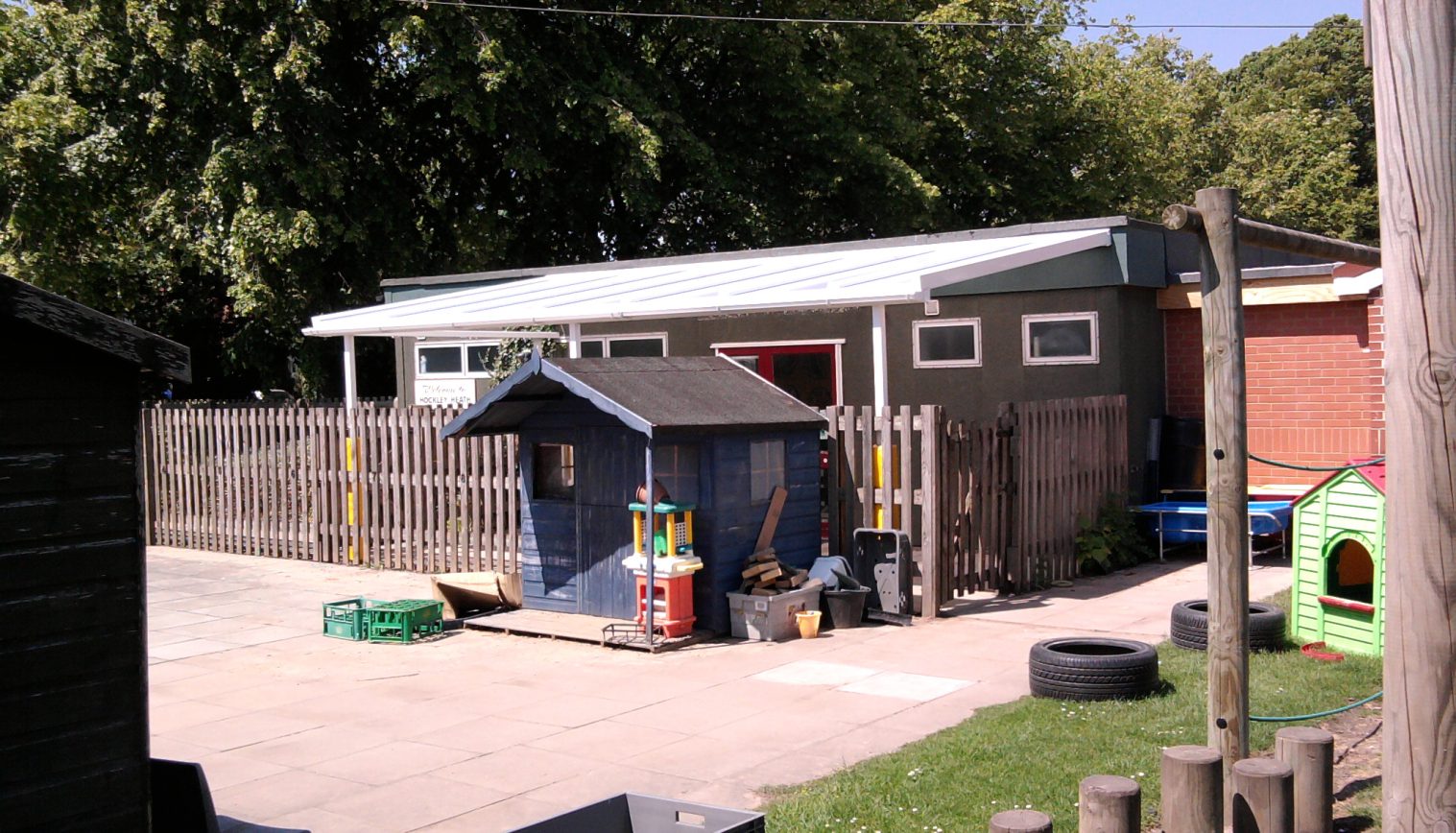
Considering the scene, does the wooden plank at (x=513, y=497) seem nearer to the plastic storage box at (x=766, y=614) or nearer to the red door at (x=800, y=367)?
the red door at (x=800, y=367)

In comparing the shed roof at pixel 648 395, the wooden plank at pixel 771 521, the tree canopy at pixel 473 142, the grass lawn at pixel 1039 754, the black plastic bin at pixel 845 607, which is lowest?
the grass lawn at pixel 1039 754

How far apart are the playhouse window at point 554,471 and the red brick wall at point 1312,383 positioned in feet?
24.5

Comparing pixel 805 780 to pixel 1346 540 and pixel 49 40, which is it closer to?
pixel 1346 540

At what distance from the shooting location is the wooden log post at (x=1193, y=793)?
471 cm

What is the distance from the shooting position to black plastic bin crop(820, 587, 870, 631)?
11.1m

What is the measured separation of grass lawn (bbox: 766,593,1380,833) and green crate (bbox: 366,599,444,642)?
521cm

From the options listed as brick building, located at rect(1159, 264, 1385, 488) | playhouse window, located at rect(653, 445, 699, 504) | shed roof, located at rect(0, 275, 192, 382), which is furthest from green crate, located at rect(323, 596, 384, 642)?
brick building, located at rect(1159, 264, 1385, 488)

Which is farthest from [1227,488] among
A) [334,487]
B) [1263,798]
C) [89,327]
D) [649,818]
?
[334,487]

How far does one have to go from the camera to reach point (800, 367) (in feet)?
53.7

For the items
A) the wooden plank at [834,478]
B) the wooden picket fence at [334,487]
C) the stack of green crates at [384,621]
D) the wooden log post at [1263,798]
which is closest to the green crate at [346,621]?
the stack of green crates at [384,621]

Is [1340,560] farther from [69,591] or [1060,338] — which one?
[69,591]

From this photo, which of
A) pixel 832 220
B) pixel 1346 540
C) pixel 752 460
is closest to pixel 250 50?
pixel 832 220

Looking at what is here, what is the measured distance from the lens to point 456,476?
1459cm

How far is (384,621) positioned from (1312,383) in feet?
33.1
